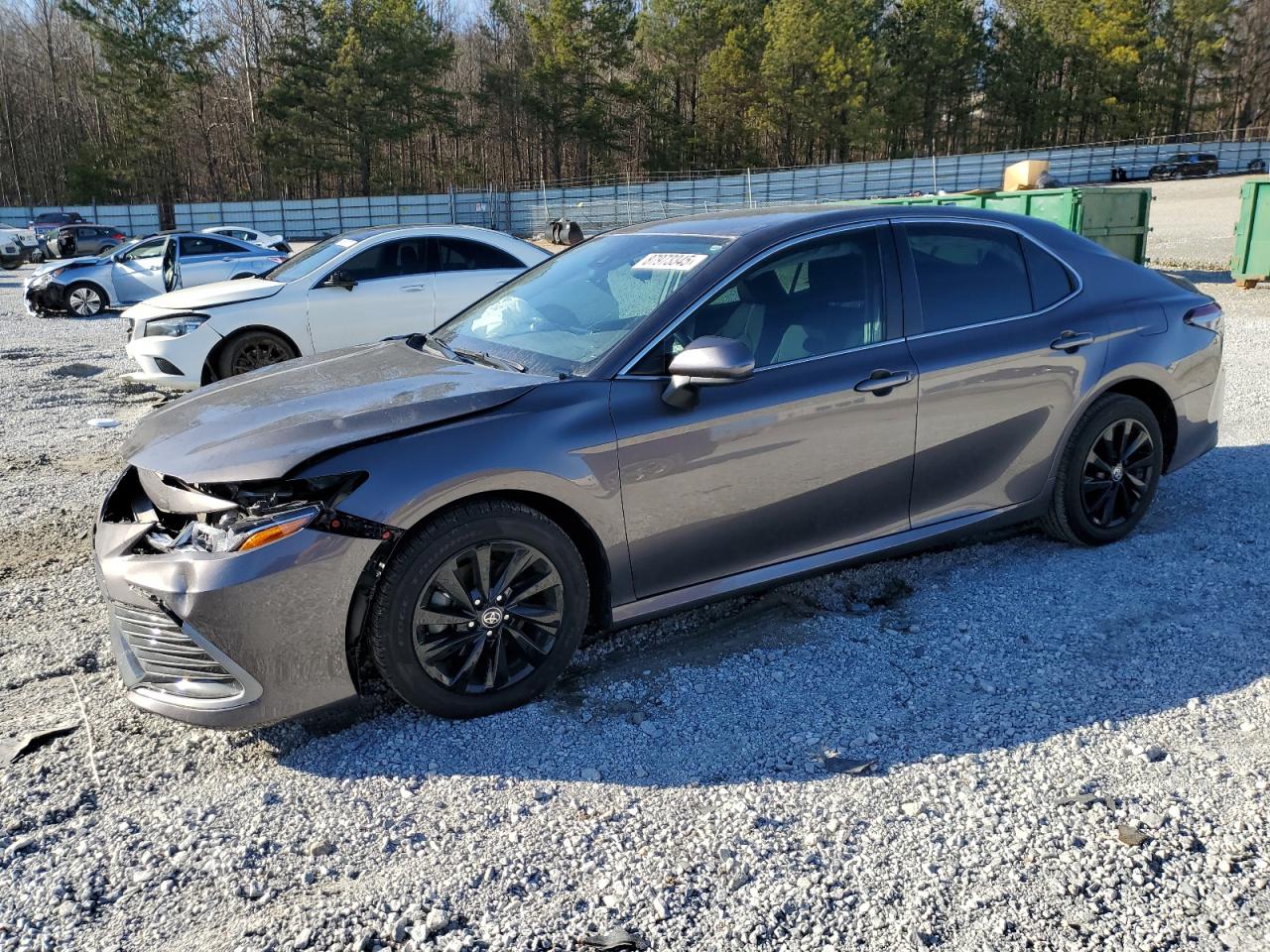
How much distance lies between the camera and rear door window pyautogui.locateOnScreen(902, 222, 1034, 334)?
4234mm

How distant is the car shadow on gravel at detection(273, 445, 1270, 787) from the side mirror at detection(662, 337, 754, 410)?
1064 millimetres

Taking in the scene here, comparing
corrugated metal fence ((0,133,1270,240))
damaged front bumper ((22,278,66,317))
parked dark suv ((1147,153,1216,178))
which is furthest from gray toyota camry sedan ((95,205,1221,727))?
parked dark suv ((1147,153,1216,178))

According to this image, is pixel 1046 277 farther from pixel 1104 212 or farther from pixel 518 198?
pixel 518 198

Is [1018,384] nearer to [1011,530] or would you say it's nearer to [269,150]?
[1011,530]

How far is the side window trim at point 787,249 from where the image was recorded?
3619 millimetres

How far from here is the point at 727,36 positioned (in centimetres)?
6819

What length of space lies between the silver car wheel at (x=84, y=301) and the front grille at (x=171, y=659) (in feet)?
56.7

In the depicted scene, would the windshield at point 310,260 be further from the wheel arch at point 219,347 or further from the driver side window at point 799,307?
the driver side window at point 799,307

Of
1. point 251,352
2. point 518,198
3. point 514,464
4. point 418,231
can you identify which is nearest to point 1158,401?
point 514,464

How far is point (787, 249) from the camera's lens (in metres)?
3.97

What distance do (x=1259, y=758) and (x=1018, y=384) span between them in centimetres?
180

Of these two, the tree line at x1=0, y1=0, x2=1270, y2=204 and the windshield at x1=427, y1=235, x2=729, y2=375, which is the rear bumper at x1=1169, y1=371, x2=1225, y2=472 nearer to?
the windshield at x1=427, y1=235, x2=729, y2=375

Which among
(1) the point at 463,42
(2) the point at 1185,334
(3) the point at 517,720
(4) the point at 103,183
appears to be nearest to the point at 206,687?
(3) the point at 517,720

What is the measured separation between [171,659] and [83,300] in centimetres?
1752
